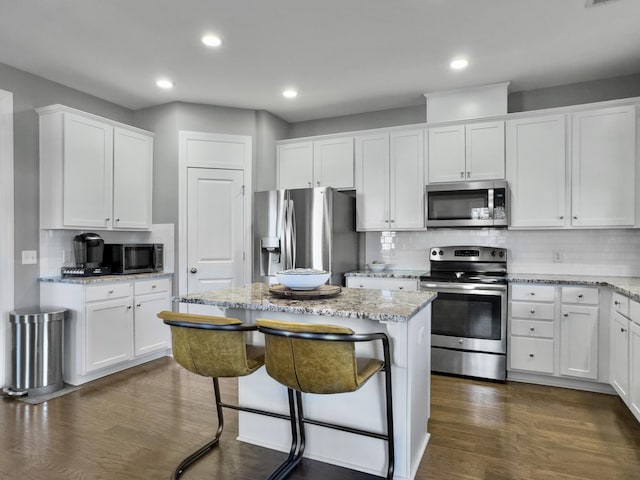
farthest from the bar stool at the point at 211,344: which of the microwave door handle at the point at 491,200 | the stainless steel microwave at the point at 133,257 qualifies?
the microwave door handle at the point at 491,200

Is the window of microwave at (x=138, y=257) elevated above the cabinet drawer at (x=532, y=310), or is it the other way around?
the window of microwave at (x=138, y=257)

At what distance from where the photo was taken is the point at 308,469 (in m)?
2.12

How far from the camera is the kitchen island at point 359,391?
1.94 metres

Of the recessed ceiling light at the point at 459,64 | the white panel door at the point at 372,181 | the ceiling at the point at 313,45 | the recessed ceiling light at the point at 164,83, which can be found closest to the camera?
the ceiling at the point at 313,45

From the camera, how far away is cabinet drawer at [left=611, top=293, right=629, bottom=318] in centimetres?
273

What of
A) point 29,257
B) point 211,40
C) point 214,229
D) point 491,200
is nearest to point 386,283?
point 491,200

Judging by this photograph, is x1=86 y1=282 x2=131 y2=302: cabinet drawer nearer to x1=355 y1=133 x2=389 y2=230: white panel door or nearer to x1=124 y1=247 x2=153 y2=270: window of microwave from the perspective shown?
x1=124 y1=247 x2=153 y2=270: window of microwave

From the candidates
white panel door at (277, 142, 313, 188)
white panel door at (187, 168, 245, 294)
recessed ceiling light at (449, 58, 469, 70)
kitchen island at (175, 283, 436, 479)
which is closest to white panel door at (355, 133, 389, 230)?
white panel door at (277, 142, 313, 188)

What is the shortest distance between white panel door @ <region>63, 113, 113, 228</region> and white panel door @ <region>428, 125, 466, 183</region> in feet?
10.5

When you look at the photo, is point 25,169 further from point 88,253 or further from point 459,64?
point 459,64

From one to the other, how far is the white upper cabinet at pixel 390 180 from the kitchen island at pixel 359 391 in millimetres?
1872

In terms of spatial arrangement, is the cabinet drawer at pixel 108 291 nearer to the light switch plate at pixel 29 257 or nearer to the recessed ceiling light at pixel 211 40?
the light switch plate at pixel 29 257

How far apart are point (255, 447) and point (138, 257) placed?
2418mm

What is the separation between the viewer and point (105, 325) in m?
3.54
